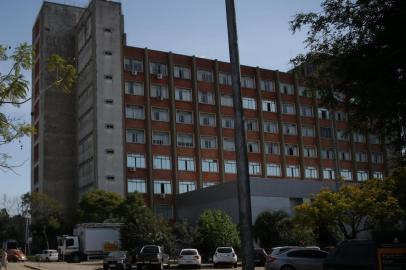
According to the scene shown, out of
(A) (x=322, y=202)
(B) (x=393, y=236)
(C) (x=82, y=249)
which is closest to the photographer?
(B) (x=393, y=236)

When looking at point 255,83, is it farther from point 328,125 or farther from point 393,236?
point 393,236

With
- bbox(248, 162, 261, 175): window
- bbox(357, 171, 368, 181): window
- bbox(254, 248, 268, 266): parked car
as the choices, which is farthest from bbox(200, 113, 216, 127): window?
bbox(254, 248, 268, 266): parked car

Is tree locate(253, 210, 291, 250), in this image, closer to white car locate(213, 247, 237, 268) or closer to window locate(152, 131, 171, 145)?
white car locate(213, 247, 237, 268)

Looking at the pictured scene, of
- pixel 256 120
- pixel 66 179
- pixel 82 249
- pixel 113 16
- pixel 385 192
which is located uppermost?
pixel 113 16

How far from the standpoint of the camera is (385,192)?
39.5 meters

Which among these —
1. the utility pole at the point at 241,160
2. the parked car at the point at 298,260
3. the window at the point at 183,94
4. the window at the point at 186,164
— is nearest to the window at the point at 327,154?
the window at the point at 186,164

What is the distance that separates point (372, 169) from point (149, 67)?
41.1m

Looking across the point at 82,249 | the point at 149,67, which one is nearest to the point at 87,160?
the point at 149,67

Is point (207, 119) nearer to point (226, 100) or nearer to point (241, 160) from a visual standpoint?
point (226, 100)

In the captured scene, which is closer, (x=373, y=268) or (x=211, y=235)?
(x=373, y=268)

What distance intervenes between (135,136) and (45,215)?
621 inches

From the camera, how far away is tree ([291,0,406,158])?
12242 mm

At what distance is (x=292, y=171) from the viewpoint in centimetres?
8581

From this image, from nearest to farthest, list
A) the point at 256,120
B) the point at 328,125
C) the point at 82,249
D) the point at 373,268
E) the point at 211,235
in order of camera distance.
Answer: the point at 373,268, the point at 211,235, the point at 82,249, the point at 256,120, the point at 328,125
